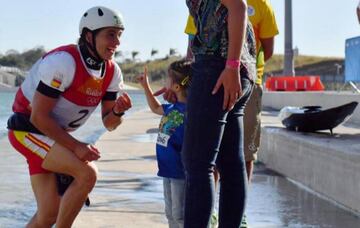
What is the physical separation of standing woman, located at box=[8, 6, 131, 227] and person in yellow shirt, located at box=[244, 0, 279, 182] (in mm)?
934

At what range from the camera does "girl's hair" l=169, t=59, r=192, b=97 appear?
515 centimetres

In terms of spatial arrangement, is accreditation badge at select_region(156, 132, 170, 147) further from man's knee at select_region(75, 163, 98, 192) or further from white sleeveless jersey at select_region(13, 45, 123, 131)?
man's knee at select_region(75, 163, 98, 192)

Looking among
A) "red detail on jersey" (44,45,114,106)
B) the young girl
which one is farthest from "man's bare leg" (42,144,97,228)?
the young girl

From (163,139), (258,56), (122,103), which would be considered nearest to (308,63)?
(258,56)

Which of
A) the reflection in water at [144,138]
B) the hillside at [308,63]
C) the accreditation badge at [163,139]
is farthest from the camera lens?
the hillside at [308,63]

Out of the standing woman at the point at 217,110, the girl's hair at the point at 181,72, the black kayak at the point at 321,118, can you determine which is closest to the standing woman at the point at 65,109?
the girl's hair at the point at 181,72

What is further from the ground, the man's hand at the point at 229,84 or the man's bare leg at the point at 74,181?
the man's hand at the point at 229,84

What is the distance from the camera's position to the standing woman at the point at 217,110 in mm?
4074

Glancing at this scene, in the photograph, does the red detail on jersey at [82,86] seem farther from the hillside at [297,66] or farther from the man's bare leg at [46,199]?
the hillside at [297,66]

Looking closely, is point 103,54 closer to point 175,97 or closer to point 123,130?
point 175,97

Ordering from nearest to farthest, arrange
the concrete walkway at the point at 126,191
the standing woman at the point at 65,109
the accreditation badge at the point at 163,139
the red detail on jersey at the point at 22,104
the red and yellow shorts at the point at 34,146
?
the standing woman at the point at 65,109, the red and yellow shorts at the point at 34,146, the red detail on jersey at the point at 22,104, the accreditation badge at the point at 163,139, the concrete walkway at the point at 126,191

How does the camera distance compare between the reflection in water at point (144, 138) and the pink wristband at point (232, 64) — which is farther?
the reflection in water at point (144, 138)

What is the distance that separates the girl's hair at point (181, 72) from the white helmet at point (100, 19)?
469mm

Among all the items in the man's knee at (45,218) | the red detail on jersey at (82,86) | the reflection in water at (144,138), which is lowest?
the reflection in water at (144,138)
